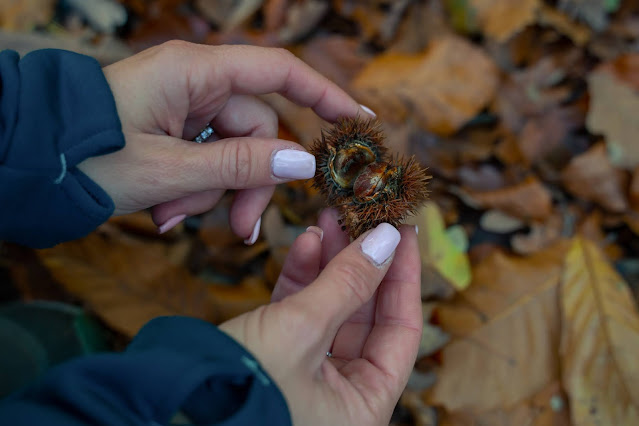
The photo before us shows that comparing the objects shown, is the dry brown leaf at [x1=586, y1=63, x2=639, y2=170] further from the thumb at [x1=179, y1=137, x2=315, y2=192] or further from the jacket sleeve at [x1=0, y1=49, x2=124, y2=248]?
the jacket sleeve at [x1=0, y1=49, x2=124, y2=248]

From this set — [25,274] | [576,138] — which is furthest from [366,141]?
[25,274]

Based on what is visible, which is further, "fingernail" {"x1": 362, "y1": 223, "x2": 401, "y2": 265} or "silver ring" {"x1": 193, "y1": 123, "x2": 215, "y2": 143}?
"silver ring" {"x1": 193, "y1": 123, "x2": 215, "y2": 143}

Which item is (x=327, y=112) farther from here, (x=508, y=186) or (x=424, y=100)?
(x=508, y=186)

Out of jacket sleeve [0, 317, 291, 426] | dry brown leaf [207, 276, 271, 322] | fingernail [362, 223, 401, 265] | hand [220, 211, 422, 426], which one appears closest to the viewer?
jacket sleeve [0, 317, 291, 426]

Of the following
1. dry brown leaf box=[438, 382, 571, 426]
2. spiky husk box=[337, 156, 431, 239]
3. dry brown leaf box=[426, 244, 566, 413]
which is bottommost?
dry brown leaf box=[438, 382, 571, 426]

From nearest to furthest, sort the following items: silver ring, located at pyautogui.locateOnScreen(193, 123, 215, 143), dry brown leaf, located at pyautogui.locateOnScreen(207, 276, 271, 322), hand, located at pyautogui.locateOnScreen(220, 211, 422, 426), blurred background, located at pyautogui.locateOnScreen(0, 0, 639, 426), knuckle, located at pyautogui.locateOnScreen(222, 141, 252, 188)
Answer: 1. hand, located at pyautogui.locateOnScreen(220, 211, 422, 426)
2. knuckle, located at pyautogui.locateOnScreen(222, 141, 252, 188)
3. silver ring, located at pyautogui.locateOnScreen(193, 123, 215, 143)
4. blurred background, located at pyautogui.locateOnScreen(0, 0, 639, 426)
5. dry brown leaf, located at pyautogui.locateOnScreen(207, 276, 271, 322)

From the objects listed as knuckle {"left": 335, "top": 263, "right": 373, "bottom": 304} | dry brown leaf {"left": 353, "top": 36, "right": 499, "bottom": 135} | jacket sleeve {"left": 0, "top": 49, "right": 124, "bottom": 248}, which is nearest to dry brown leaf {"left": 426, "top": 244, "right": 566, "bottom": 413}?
dry brown leaf {"left": 353, "top": 36, "right": 499, "bottom": 135}

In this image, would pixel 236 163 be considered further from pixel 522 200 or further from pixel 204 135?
pixel 522 200

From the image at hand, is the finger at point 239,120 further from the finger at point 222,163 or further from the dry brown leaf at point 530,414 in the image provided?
the dry brown leaf at point 530,414

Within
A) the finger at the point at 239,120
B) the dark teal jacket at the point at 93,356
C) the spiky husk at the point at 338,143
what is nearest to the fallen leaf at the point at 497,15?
the spiky husk at the point at 338,143

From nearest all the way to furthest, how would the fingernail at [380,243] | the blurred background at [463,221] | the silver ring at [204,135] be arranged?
the fingernail at [380,243], the silver ring at [204,135], the blurred background at [463,221]
